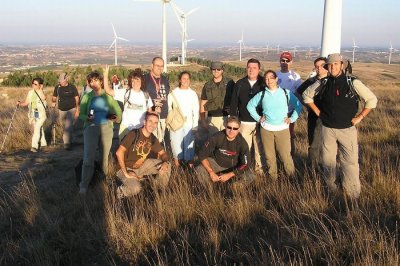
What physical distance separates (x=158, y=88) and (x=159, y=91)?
0.05 meters

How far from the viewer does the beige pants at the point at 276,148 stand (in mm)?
5742

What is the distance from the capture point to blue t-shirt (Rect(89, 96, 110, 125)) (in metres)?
6.16

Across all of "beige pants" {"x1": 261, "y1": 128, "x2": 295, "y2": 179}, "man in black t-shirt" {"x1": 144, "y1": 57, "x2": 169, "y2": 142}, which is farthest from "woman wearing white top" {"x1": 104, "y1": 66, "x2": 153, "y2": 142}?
"beige pants" {"x1": 261, "y1": 128, "x2": 295, "y2": 179}

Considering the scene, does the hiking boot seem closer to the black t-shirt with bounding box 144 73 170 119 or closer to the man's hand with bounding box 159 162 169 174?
the man's hand with bounding box 159 162 169 174

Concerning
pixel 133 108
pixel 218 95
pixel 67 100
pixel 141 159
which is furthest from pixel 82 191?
pixel 67 100

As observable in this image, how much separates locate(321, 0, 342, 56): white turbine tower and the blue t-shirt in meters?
4.58

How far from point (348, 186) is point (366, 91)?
1.17m

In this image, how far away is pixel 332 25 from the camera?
8055 mm

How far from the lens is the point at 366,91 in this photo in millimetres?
4746

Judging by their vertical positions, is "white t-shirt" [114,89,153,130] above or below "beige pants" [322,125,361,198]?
above

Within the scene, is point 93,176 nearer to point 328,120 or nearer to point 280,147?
point 280,147

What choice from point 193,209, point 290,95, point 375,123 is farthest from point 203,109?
point 375,123

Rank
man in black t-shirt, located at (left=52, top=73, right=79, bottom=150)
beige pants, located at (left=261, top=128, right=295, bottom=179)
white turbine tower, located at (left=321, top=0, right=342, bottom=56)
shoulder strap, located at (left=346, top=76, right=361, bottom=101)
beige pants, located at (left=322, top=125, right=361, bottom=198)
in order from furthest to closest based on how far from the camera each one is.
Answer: man in black t-shirt, located at (left=52, top=73, right=79, bottom=150) → white turbine tower, located at (left=321, top=0, right=342, bottom=56) → beige pants, located at (left=261, top=128, right=295, bottom=179) → beige pants, located at (left=322, top=125, right=361, bottom=198) → shoulder strap, located at (left=346, top=76, right=361, bottom=101)

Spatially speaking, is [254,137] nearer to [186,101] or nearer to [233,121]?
[233,121]
